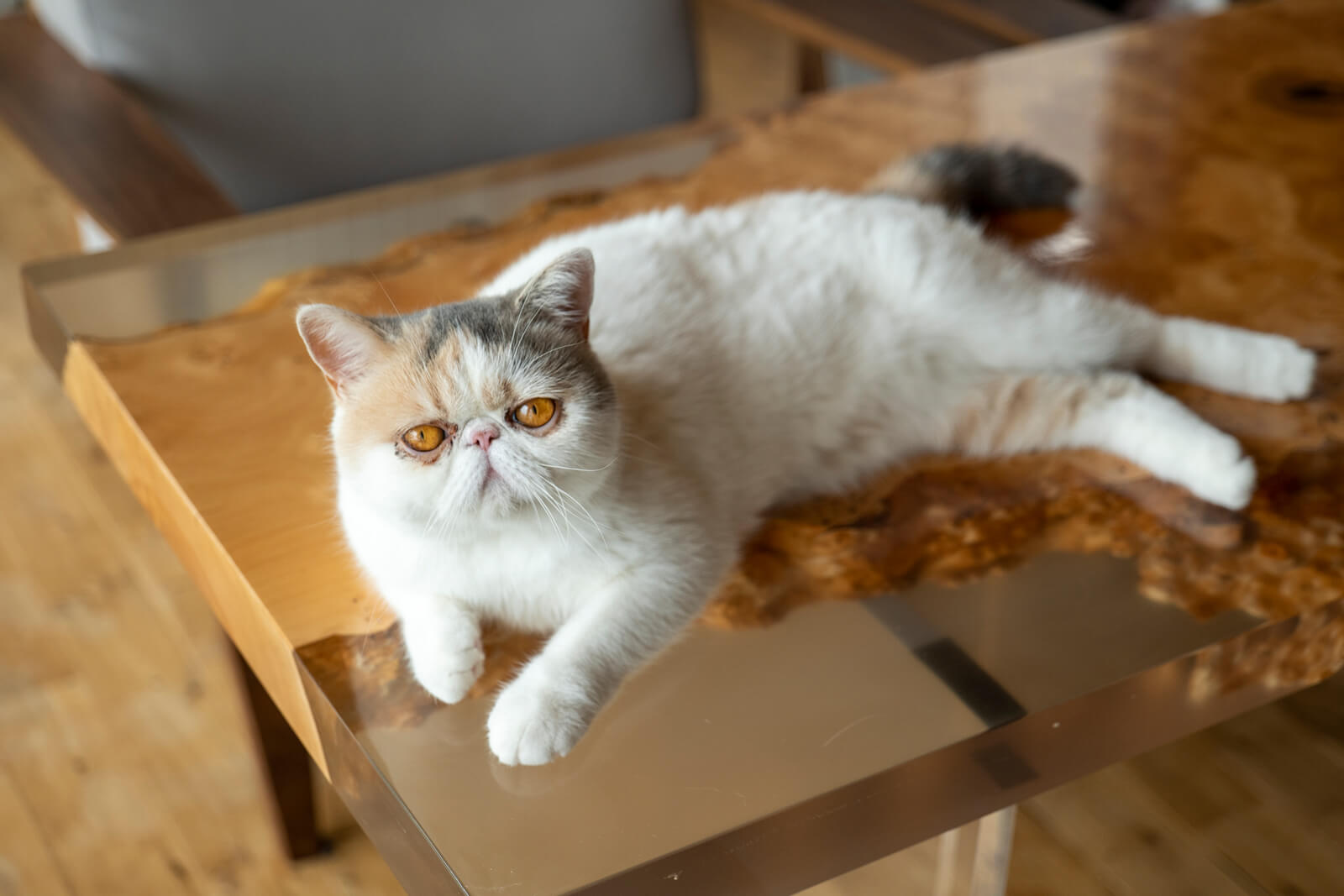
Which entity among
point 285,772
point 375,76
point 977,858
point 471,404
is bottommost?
point 285,772

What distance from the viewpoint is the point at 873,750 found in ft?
2.34

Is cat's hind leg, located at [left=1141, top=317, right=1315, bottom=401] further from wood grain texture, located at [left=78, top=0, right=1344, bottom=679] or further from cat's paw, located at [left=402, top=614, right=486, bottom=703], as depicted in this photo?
cat's paw, located at [left=402, top=614, right=486, bottom=703]

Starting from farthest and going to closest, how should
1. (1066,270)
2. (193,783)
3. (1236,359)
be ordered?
(193,783) → (1066,270) → (1236,359)

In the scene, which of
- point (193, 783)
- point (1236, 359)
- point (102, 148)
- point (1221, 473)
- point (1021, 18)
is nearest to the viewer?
point (1221, 473)

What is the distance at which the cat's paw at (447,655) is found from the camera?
2.47 ft

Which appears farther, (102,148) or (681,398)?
(102,148)

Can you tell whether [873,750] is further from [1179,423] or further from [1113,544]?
[1179,423]

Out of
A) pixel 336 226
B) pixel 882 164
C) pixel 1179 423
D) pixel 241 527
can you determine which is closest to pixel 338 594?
pixel 241 527

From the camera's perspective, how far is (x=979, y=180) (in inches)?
49.9

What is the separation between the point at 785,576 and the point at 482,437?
0.89 feet

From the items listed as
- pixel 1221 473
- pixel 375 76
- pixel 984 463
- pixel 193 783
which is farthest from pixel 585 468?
pixel 375 76

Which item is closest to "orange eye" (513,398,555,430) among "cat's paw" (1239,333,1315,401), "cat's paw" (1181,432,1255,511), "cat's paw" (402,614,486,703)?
"cat's paw" (402,614,486,703)

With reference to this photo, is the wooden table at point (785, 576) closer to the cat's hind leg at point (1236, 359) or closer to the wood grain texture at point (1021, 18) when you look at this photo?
the cat's hind leg at point (1236, 359)

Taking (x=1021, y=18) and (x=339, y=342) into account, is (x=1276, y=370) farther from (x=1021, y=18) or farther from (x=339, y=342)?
(x=1021, y=18)
